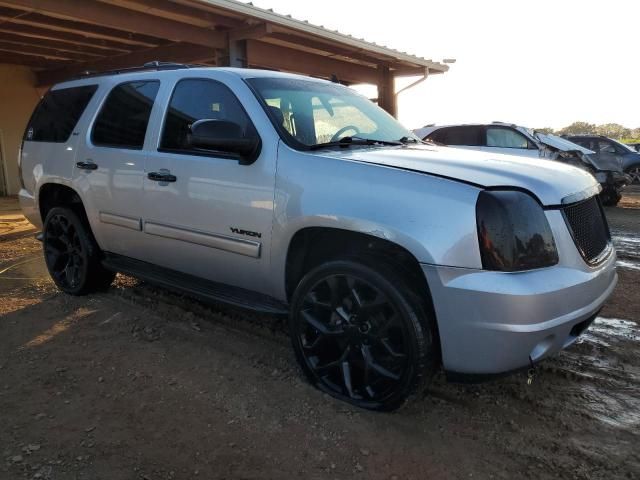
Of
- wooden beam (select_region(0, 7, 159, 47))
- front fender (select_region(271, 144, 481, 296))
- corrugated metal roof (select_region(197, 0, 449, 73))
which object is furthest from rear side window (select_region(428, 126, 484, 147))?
front fender (select_region(271, 144, 481, 296))

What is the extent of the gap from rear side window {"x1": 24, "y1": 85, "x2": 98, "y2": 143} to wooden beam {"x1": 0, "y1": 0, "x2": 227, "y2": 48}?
2.84 metres

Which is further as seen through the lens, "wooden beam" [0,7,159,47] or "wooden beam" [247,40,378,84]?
"wooden beam" [247,40,378,84]

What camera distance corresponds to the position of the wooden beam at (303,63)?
33.6ft

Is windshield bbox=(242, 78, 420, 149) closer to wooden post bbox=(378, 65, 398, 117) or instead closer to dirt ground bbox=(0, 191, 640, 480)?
dirt ground bbox=(0, 191, 640, 480)

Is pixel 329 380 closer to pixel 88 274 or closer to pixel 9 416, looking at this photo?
pixel 9 416

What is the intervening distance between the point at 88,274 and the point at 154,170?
151 centimetres

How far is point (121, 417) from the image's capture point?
9.52ft

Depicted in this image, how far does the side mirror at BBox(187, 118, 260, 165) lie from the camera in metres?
3.14

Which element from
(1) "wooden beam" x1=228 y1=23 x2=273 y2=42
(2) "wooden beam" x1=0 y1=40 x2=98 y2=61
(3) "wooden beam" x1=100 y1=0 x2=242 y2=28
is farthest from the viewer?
(2) "wooden beam" x1=0 y1=40 x2=98 y2=61

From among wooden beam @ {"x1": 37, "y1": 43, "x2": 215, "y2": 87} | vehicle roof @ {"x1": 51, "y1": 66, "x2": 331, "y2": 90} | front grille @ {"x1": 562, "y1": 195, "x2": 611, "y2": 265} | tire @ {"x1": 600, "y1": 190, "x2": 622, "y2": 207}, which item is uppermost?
wooden beam @ {"x1": 37, "y1": 43, "x2": 215, "y2": 87}

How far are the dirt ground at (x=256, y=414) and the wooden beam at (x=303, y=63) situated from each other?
7306mm

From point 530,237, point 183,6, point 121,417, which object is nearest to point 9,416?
point 121,417

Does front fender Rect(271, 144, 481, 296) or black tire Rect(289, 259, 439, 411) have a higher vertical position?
front fender Rect(271, 144, 481, 296)

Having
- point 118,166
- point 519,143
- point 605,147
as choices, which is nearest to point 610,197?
point 519,143
